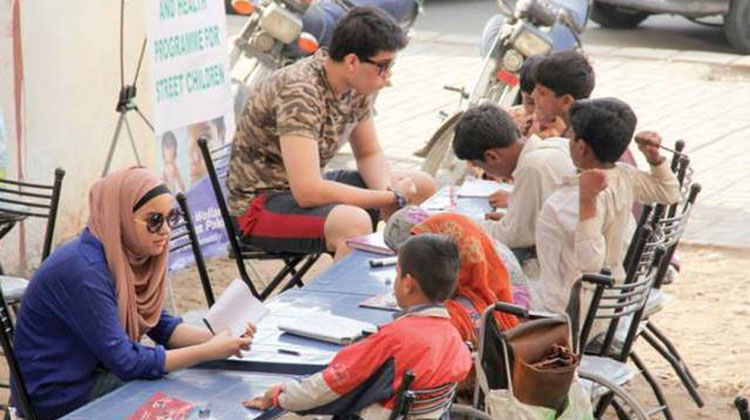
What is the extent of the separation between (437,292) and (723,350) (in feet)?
10.3

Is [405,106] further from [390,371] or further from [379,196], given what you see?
[390,371]

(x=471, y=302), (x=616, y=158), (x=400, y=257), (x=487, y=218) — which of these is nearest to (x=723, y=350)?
(x=487, y=218)

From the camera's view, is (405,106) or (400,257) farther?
(405,106)

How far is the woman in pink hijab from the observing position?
186 inches

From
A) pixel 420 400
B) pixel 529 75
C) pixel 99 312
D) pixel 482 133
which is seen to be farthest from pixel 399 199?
pixel 420 400

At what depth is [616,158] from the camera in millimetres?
5723

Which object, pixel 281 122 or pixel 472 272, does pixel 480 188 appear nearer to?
pixel 281 122

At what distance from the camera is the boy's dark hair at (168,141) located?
8.05 m

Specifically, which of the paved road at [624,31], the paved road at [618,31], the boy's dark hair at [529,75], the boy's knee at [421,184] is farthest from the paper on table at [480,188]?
the paved road at [624,31]

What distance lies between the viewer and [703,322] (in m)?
7.82

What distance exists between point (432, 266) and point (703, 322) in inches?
138

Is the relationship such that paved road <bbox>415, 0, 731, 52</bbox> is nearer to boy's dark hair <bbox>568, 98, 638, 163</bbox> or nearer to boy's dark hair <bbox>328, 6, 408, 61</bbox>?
boy's dark hair <bbox>328, 6, 408, 61</bbox>

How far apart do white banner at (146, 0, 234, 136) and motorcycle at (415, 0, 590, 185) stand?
58.7 inches

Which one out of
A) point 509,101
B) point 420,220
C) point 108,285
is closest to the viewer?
point 108,285
